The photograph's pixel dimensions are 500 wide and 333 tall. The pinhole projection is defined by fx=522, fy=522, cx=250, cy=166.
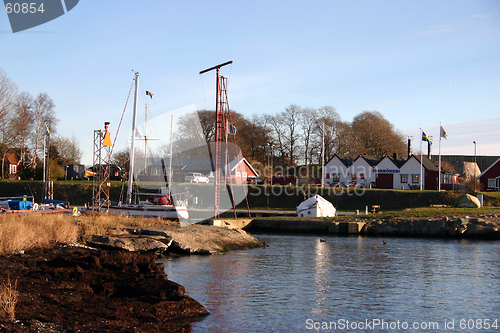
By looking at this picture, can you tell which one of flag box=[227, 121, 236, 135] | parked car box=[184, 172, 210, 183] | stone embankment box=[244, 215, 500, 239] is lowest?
stone embankment box=[244, 215, 500, 239]

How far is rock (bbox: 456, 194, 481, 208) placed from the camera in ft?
178

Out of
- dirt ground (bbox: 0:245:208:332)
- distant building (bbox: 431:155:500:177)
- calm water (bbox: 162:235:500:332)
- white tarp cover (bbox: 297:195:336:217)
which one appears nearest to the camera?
dirt ground (bbox: 0:245:208:332)

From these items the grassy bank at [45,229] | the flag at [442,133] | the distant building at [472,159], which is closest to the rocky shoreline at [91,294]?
the grassy bank at [45,229]

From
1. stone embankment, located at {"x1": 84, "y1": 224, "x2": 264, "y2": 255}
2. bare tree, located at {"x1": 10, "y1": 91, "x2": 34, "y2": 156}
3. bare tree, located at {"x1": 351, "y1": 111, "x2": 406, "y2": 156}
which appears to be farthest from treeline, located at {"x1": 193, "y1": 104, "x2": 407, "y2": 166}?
stone embankment, located at {"x1": 84, "y1": 224, "x2": 264, "y2": 255}

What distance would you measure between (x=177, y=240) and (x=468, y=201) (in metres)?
37.2

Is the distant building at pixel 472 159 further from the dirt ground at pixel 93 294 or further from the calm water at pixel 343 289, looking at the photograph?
the dirt ground at pixel 93 294

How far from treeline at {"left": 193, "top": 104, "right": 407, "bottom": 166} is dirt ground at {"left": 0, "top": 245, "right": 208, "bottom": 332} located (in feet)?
242

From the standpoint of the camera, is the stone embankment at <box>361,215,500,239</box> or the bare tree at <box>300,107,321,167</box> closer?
the stone embankment at <box>361,215,500,239</box>

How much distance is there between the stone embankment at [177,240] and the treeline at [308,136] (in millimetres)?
58243

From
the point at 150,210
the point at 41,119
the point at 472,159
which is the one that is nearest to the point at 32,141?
the point at 41,119

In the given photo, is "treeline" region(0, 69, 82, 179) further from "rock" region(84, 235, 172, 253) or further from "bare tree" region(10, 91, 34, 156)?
"rock" region(84, 235, 172, 253)

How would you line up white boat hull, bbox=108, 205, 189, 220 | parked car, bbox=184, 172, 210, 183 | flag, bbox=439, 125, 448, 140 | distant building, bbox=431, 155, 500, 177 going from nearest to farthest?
white boat hull, bbox=108, 205, 189, 220 → flag, bbox=439, 125, 448, 140 → parked car, bbox=184, 172, 210, 183 → distant building, bbox=431, 155, 500, 177

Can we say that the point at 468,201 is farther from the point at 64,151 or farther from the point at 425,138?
the point at 64,151

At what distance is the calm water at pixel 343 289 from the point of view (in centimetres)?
1530
